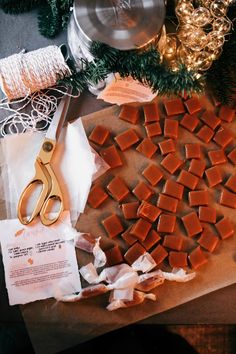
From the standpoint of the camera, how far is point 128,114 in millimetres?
983

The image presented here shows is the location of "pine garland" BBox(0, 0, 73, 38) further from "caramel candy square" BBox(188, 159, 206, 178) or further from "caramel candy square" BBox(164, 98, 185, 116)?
"caramel candy square" BBox(188, 159, 206, 178)

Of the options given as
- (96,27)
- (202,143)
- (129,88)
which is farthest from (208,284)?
(96,27)

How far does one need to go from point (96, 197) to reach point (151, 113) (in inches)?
8.4

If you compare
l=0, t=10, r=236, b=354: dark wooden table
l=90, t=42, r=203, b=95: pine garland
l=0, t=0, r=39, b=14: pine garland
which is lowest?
l=0, t=10, r=236, b=354: dark wooden table

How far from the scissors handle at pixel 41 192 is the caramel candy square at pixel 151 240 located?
22 cm

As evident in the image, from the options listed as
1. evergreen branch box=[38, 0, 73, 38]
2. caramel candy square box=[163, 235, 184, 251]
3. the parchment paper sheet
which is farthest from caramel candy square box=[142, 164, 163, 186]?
evergreen branch box=[38, 0, 73, 38]

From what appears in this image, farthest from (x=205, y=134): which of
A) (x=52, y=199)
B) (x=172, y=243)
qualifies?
(x=52, y=199)

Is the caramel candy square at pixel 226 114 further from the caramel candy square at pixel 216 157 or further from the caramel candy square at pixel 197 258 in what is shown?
the caramel candy square at pixel 197 258

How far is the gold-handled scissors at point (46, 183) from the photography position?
0.92 metres

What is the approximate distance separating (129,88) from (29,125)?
22cm

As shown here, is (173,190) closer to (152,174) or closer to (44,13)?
(152,174)

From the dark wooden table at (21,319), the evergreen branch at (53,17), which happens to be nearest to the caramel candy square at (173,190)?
the dark wooden table at (21,319)

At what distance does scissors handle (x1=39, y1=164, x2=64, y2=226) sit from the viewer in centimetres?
93

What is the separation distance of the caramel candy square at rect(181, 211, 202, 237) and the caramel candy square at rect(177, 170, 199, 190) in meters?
0.06
